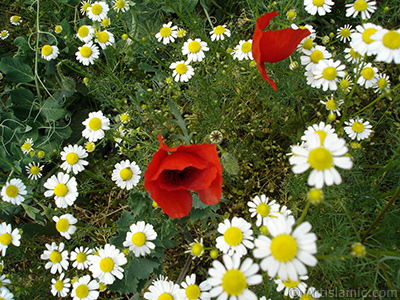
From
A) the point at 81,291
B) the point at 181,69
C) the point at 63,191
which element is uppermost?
the point at 181,69

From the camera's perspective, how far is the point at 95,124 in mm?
1550

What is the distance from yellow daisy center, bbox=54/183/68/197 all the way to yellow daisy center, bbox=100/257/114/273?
401 millimetres

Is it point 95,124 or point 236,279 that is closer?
point 236,279

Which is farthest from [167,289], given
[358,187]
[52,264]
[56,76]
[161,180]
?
[56,76]

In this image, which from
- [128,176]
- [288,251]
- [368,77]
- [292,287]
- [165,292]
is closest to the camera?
[288,251]

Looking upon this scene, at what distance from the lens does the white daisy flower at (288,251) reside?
0.75 m

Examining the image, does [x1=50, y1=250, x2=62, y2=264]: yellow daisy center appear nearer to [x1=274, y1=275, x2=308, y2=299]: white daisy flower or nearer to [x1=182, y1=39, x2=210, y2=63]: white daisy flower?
[x1=274, y1=275, x2=308, y2=299]: white daisy flower

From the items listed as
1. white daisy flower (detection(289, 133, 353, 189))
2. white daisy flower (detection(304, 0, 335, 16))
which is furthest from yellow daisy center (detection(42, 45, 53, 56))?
white daisy flower (detection(289, 133, 353, 189))

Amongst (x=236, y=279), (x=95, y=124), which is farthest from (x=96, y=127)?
(x=236, y=279)

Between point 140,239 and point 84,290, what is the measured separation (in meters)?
0.36

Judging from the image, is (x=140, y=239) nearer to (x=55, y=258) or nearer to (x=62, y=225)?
(x=62, y=225)

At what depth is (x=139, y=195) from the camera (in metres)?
1.46

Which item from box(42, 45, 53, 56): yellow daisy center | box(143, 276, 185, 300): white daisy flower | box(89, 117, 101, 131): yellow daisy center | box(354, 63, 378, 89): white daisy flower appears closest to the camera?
box(143, 276, 185, 300): white daisy flower

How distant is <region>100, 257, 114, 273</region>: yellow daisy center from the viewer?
1.29m
